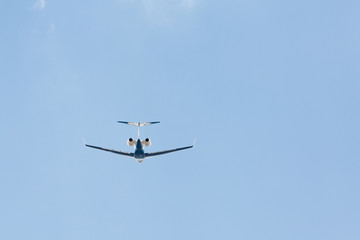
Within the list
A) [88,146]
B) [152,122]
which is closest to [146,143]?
[152,122]

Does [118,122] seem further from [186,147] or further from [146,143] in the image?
[186,147]

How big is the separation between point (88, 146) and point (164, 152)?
1991 centimetres

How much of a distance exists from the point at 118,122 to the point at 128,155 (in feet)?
35.5

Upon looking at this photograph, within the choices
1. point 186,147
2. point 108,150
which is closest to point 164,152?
point 186,147

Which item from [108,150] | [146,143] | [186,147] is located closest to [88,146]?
[108,150]

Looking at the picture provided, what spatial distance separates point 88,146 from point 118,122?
11305mm

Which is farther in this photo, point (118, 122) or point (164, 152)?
point (164, 152)

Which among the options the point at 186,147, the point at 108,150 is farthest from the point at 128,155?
the point at 186,147

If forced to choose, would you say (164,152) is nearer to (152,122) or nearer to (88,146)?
(152,122)

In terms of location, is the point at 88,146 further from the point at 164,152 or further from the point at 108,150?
the point at 164,152

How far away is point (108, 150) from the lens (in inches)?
4114

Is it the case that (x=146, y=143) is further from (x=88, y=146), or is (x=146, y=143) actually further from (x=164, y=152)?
(x=88, y=146)

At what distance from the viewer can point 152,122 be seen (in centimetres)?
10088

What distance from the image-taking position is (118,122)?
98.3 m
